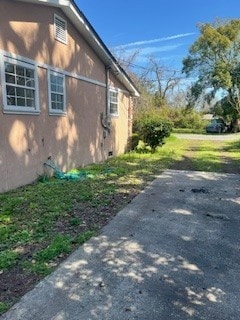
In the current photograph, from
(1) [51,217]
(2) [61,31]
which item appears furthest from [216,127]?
(1) [51,217]

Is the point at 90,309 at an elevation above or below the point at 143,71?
below

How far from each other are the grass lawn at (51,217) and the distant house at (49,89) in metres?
0.87

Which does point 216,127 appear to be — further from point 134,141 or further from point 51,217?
point 51,217

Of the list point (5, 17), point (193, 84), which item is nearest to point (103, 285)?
point (5, 17)

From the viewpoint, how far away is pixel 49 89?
8.66m

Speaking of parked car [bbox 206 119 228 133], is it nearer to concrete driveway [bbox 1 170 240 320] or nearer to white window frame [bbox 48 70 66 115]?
white window frame [bbox 48 70 66 115]

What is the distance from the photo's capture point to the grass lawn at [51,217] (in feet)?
12.1

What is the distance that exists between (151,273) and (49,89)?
6.39 meters

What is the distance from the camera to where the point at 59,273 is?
3646 millimetres

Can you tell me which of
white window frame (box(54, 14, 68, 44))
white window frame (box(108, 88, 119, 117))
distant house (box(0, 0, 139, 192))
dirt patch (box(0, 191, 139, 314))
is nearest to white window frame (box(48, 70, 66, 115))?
distant house (box(0, 0, 139, 192))

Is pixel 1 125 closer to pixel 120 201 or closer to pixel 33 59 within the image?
pixel 33 59

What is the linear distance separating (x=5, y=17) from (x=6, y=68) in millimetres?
1085

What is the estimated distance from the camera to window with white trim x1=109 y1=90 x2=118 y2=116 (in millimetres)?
13477

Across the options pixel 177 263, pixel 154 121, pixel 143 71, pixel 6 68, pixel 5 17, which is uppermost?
pixel 143 71
